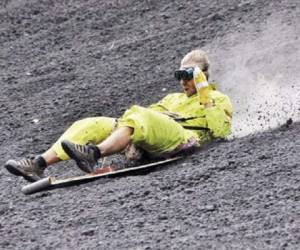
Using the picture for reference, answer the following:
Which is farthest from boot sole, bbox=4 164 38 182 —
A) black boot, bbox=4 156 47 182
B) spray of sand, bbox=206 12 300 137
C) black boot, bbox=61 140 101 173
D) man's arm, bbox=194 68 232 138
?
spray of sand, bbox=206 12 300 137

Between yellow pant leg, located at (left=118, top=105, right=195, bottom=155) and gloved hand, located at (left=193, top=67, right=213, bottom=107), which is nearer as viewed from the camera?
yellow pant leg, located at (left=118, top=105, right=195, bottom=155)

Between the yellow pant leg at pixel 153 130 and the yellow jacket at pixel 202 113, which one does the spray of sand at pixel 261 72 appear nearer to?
the yellow jacket at pixel 202 113

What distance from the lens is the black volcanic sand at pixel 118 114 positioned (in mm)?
5852

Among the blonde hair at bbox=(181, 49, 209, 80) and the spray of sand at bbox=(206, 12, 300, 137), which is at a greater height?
the blonde hair at bbox=(181, 49, 209, 80)

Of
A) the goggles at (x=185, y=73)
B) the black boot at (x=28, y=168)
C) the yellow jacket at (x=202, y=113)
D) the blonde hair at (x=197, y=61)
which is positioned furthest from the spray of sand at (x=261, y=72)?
the black boot at (x=28, y=168)

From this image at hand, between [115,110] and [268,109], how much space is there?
169cm

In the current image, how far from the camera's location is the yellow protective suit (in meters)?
7.68

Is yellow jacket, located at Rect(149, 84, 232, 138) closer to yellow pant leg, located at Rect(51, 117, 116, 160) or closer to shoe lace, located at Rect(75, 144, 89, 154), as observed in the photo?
yellow pant leg, located at Rect(51, 117, 116, 160)

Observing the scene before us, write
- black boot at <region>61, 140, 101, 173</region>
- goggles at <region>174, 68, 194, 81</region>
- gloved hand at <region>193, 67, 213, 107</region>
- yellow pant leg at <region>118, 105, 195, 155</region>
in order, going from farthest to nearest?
goggles at <region>174, 68, 194, 81</region> → gloved hand at <region>193, 67, 213, 107</region> → yellow pant leg at <region>118, 105, 195, 155</region> → black boot at <region>61, 140, 101, 173</region>

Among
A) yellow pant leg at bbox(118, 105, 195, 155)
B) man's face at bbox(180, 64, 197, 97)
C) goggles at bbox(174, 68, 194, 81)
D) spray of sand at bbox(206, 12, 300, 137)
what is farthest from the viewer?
spray of sand at bbox(206, 12, 300, 137)

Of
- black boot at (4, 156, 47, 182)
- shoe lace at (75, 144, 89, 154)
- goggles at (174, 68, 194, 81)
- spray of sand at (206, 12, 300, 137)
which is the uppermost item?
goggles at (174, 68, 194, 81)

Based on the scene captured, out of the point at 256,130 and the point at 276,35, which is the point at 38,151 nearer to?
the point at 256,130

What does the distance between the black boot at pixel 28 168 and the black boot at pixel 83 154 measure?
0.42m

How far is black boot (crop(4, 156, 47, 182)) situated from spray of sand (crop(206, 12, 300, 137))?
8.01ft
